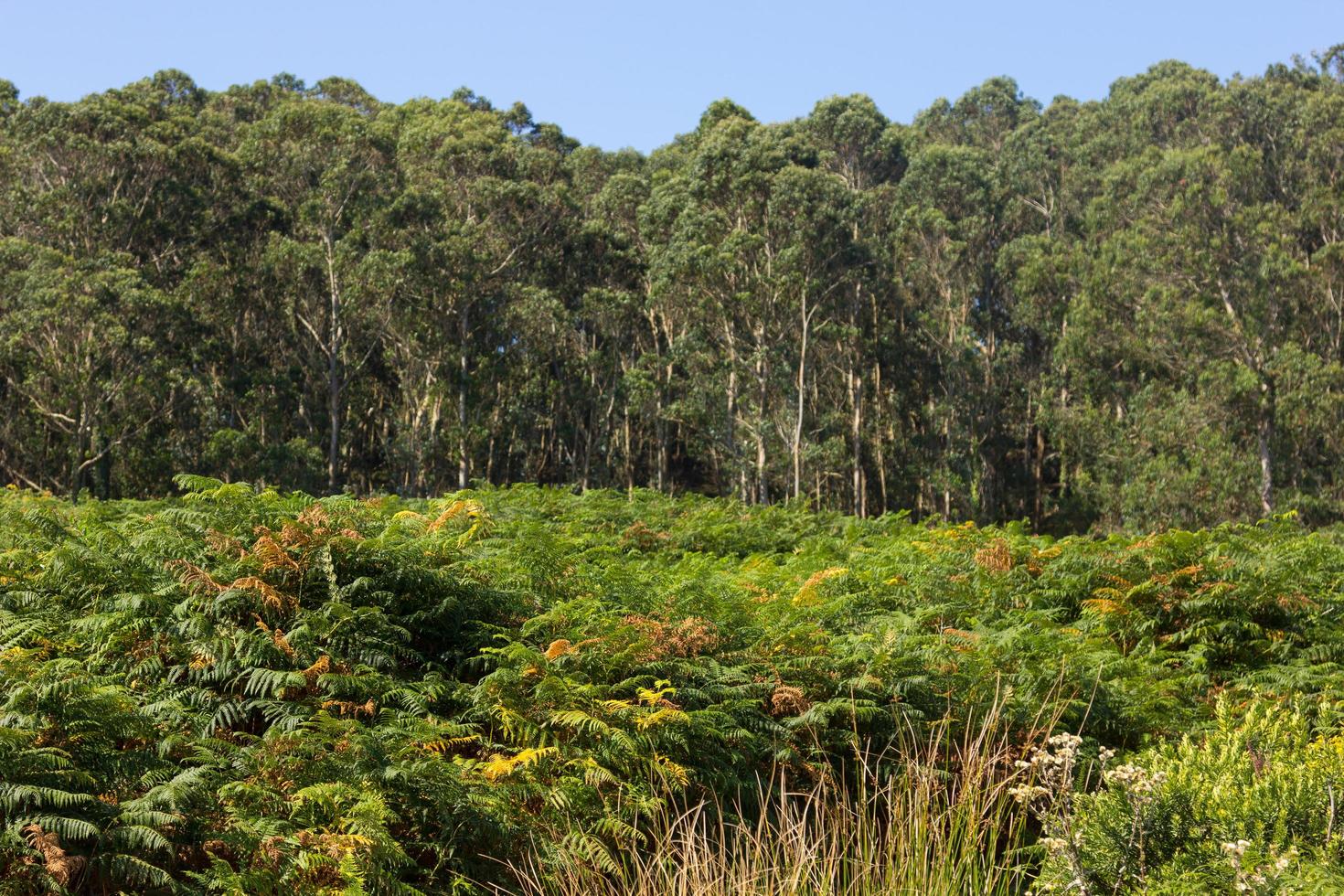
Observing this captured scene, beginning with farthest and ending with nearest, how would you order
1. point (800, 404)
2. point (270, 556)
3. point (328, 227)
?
point (800, 404) → point (328, 227) → point (270, 556)

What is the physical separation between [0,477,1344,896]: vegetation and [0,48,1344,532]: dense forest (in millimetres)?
23602

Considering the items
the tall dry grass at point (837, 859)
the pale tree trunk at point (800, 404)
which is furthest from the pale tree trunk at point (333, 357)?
the tall dry grass at point (837, 859)

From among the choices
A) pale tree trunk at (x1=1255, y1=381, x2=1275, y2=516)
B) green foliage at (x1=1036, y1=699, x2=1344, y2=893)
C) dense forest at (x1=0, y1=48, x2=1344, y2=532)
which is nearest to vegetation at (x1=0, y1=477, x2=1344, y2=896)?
green foliage at (x1=1036, y1=699, x2=1344, y2=893)

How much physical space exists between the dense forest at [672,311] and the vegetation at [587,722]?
77.4 feet

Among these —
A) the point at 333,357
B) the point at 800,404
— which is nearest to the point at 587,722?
the point at 333,357

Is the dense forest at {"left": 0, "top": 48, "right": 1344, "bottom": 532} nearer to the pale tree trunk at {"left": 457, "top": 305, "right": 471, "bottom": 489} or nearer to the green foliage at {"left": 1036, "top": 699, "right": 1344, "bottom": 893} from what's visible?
the pale tree trunk at {"left": 457, "top": 305, "right": 471, "bottom": 489}

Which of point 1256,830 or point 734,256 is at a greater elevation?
point 734,256

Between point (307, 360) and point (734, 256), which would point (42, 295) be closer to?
point (307, 360)

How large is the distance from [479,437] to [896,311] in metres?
14.4

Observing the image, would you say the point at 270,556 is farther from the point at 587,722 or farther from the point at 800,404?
the point at 800,404

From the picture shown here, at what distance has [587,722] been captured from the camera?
5.42 metres

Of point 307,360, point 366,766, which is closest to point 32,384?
point 307,360

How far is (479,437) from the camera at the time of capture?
34.3 meters

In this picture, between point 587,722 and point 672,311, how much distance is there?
32462mm
